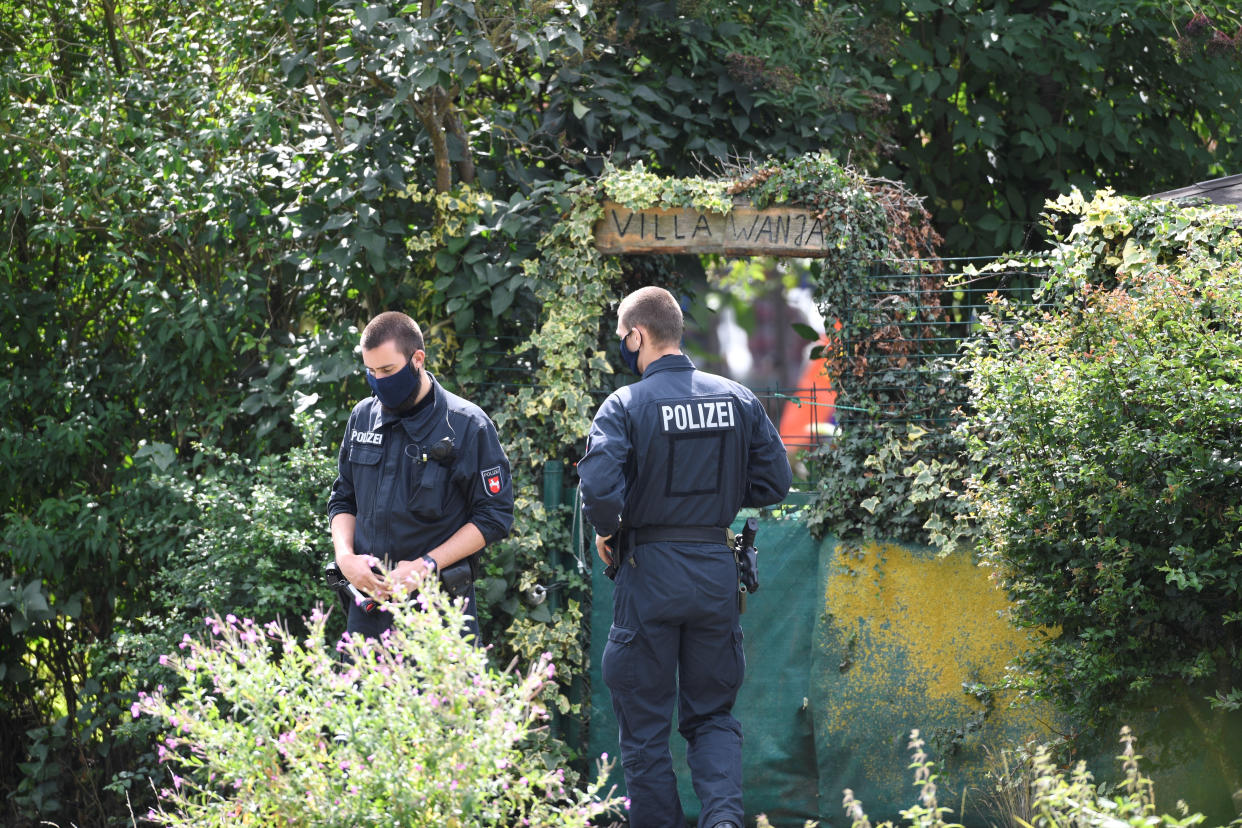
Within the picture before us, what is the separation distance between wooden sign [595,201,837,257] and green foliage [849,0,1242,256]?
80.0 inches

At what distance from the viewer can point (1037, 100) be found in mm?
7887

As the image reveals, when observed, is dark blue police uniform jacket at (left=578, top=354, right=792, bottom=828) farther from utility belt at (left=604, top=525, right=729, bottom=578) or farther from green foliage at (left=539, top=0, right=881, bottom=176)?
green foliage at (left=539, top=0, right=881, bottom=176)

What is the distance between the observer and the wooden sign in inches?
225

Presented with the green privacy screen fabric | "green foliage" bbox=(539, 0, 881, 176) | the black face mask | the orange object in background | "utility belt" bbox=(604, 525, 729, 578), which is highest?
"green foliage" bbox=(539, 0, 881, 176)

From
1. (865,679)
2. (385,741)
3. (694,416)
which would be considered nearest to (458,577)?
(694,416)

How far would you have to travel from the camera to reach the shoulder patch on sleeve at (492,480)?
433 centimetres

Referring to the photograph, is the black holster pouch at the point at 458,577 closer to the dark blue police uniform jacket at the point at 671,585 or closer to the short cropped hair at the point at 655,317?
the dark blue police uniform jacket at the point at 671,585

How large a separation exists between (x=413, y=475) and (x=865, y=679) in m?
2.34

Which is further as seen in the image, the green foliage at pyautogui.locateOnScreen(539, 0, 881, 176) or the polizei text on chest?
the green foliage at pyautogui.locateOnScreen(539, 0, 881, 176)

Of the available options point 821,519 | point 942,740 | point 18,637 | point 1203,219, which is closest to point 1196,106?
point 1203,219

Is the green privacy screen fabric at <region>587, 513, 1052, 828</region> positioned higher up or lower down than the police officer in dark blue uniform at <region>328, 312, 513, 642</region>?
lower down

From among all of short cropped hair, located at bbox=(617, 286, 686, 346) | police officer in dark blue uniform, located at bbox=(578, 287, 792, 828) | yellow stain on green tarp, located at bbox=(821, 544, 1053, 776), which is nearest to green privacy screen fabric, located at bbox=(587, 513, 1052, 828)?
yellow stain on green tarp, located at bbox=(821, 544, 1053, 776)

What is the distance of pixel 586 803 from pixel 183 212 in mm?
4610

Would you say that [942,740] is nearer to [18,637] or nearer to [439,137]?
[439,137]
